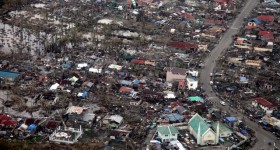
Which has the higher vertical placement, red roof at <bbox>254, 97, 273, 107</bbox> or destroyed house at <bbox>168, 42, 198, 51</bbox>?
destroyed house at <bbox>168, 42, 198, 51</bbox>

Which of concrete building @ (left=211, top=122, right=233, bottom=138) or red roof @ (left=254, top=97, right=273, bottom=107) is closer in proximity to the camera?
concrete building @ (left=211, top=122, right=233, bottom=138)

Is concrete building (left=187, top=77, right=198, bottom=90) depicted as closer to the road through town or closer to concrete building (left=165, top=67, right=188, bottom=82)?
the road through town

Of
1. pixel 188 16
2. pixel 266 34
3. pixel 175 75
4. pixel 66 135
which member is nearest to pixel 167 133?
pixel 66 135

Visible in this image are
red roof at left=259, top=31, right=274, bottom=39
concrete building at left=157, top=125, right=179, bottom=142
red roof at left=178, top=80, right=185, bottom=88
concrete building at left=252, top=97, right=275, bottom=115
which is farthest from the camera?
red roof at left=259, top=31, right=274, bottom=39

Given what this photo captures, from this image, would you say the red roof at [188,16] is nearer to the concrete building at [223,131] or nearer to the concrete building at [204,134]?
the concrete building at [223,131]

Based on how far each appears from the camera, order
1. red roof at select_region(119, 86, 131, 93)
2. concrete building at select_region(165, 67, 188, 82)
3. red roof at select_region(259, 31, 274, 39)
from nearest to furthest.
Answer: red roof at select_region(119, 86, 131, 93) → concrete building at select_region(165, 67, 188, 82) → red roof at select_region(259, 31, 274, 39)

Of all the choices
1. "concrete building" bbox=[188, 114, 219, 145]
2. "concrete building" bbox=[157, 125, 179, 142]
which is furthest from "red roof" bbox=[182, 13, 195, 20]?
"concrete building" bbox=[157, 125, 179, 142]

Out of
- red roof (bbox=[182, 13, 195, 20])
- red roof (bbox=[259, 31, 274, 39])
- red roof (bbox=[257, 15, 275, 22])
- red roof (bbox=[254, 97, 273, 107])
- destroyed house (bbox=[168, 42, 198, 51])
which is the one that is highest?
red roof (bbox=[257, 15, 275, 22])

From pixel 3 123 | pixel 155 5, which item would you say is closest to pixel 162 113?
pixel 3 123
